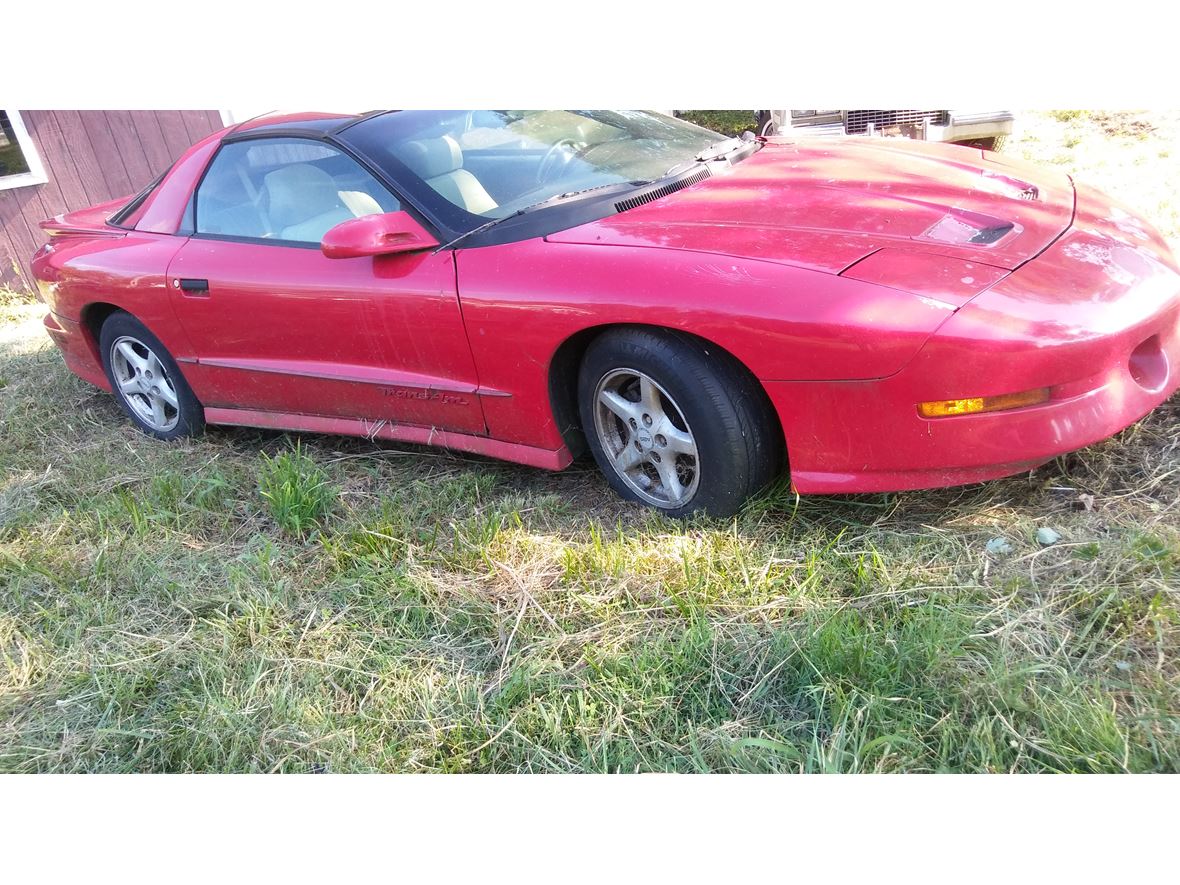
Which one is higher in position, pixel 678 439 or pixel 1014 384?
pixel 1014 384

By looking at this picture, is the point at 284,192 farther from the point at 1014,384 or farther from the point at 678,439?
the point at 1014,384

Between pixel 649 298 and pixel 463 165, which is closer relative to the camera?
pixel 649 298

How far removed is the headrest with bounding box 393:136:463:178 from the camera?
3289 millimetres

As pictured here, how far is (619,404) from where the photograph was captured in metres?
2.88

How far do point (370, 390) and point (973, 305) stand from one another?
6.65 feet

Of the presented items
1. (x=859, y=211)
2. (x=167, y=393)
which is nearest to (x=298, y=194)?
(x=167, y=393)

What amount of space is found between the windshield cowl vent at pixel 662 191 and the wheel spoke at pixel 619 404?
2.05ft

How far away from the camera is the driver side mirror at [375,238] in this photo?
3025 mm

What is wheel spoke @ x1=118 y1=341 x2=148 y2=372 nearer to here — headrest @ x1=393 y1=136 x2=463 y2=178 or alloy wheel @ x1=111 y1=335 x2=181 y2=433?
alloy wheel @ x1=111 y1=335 x2=181 y2=433

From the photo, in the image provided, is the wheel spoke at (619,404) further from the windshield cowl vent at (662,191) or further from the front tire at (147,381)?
the front tire at (147,381)

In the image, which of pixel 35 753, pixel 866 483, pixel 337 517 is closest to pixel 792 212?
pixel 866 483

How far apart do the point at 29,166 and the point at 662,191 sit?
6.29m

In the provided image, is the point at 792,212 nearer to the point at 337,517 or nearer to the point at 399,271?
the point at 399,271

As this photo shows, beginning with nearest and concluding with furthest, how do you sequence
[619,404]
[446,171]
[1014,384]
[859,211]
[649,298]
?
[1014,384], [649,298], [859,211], [619,404], [446,171]
